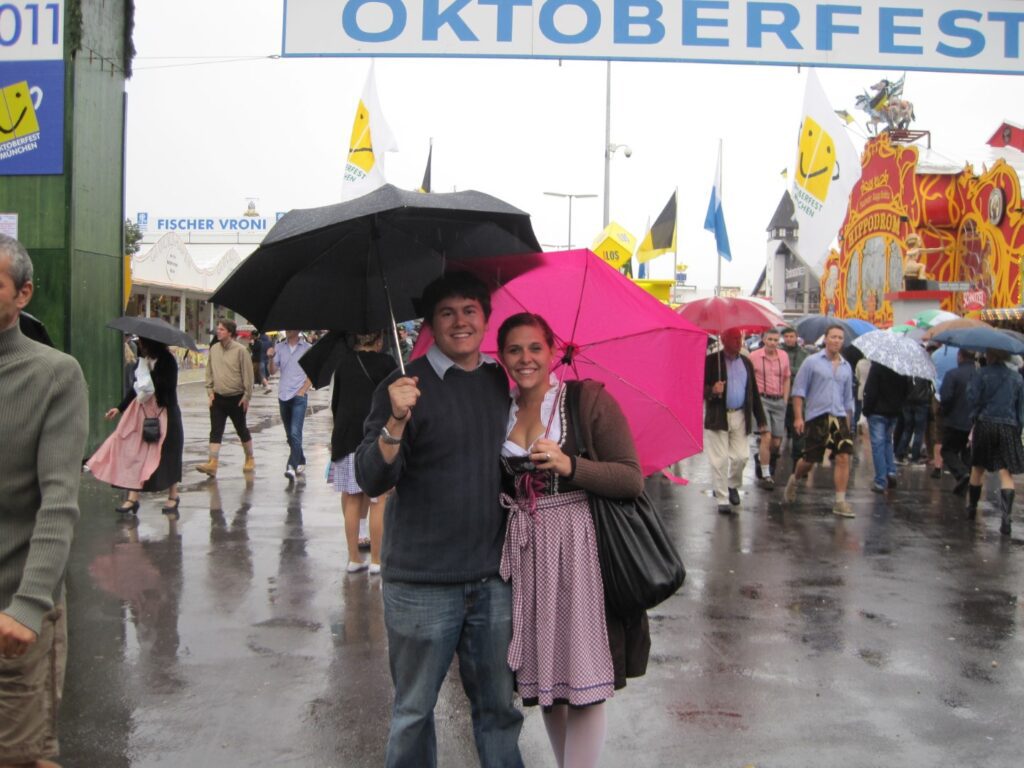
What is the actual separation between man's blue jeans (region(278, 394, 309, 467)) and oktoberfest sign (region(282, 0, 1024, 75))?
541 cm

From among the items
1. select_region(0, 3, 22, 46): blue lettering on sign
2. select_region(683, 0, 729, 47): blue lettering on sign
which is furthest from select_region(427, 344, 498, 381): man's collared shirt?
select_region(0, 3, 22, 46): blue lettering on sign

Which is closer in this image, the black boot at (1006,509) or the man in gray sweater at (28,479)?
the man in gray sweater at (28,479)

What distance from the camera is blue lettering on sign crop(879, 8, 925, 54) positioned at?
578 cm

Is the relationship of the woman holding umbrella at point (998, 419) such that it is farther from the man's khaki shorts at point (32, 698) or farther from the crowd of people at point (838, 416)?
the man's khaki shorts at point (32, 698)

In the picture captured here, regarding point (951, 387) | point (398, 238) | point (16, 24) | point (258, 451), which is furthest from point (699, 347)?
point (258, 451)

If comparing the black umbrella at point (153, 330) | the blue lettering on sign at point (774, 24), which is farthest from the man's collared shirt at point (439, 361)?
the black umbrella at point (153, 330)

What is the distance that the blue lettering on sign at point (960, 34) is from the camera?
5781mm

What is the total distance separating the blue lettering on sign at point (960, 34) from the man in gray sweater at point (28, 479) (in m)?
5.35

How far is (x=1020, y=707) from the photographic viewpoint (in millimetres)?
4488

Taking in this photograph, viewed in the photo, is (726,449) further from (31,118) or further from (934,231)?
(934,231)

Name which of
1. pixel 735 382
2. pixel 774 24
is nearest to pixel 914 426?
pixel 735 382

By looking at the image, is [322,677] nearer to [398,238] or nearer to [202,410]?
[398,238]

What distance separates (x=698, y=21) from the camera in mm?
5711

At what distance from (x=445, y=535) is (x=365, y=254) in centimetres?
111
